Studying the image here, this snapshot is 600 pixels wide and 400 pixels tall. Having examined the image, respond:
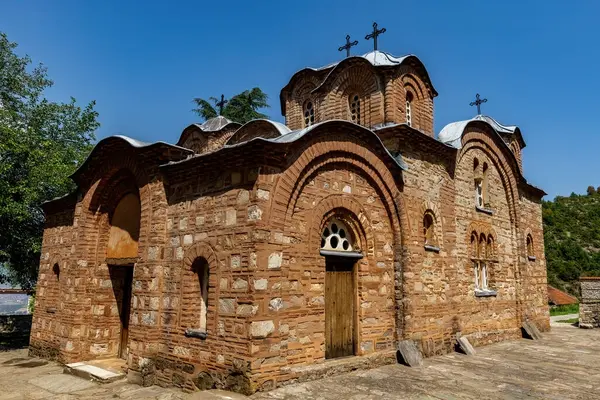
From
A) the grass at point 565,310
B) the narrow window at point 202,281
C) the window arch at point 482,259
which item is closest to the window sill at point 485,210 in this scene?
the window arch at point 482,259

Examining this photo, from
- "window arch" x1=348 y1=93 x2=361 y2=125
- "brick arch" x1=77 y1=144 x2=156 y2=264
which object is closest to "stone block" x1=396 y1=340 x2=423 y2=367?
"window arch" x1=348 y1=93 x2=361 y2=125

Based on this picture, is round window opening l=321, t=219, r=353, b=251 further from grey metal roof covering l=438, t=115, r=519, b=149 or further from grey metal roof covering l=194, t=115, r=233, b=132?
grey metal roof covering l=194, t=115, r=233, b=132

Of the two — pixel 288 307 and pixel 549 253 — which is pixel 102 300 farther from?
pixel 549 253

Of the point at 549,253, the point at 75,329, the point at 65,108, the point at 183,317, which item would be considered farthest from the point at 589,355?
the point at 549,253

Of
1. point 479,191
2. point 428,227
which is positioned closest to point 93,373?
point 428,227

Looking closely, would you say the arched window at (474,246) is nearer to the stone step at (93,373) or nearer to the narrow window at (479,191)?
the narrow window at (479,191)

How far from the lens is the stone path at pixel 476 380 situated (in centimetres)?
632

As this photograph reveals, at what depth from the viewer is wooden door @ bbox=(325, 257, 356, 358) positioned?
25.1ft

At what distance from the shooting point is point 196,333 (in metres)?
6.98

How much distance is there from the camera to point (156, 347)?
7.49 metres

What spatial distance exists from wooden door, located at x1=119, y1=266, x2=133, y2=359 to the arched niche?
454 millimetres

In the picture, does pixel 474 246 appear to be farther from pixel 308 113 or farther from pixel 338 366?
pixel 338 366

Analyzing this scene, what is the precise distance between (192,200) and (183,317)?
1.95 metres

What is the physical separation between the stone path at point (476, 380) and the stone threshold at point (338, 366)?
0.12m
